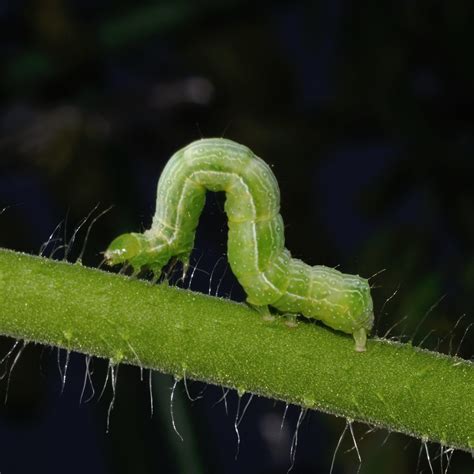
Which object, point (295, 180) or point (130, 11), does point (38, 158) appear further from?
point (295, 180)

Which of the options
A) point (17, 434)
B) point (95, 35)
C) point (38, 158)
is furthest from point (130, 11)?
point (17, 434)

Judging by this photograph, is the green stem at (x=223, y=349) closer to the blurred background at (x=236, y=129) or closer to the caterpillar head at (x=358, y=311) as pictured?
the caterpillar head at (x=358, y=311)

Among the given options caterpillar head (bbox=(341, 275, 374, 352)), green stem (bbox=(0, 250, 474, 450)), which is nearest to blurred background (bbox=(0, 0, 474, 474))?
caterpillar head (bbox=(341, 275, 374, 352))

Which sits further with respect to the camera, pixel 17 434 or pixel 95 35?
pixel 17 434

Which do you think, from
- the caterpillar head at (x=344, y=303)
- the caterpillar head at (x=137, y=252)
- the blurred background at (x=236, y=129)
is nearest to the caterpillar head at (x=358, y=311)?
the caterpillar head at (x=344, y=303)

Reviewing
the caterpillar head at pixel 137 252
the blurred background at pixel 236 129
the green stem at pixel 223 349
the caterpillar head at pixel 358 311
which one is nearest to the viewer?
the green stem at pixel 223 349

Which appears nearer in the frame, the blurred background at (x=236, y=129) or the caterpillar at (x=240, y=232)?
the caterpillar at (x=240, y=232)

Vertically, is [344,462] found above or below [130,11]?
below

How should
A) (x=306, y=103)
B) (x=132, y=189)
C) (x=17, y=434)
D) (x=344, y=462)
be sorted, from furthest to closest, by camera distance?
(x=17, y=434)
(x=306, y=103)
(x=132, y=189)
(x=344, y=462)
